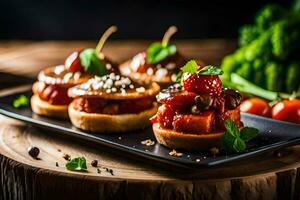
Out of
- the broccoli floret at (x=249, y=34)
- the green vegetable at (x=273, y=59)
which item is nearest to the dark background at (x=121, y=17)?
the broccoli floret at (x=249, y=34)

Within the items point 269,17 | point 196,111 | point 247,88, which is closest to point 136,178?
point 196,111

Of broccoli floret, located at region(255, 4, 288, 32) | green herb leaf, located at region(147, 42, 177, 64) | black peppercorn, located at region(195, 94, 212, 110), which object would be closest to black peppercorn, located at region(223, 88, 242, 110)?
black peppercorn, located at region(195, 94, 212, 110)

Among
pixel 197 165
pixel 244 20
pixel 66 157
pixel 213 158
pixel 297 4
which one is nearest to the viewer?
pixel 197 165

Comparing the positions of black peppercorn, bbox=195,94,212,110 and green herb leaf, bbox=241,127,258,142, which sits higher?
black peppercorn, bbox=195,94,212,110

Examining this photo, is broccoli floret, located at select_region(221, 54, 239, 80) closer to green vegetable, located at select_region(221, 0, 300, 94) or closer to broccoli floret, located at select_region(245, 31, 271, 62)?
green vegetable, located at select_region(221, 0, 300, 94)

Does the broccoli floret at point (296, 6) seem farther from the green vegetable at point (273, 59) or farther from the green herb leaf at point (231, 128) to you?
the green herb leaf at point (231, 128)

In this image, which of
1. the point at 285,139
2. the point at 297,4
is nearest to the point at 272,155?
the point at 285,139

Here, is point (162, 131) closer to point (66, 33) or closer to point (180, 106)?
A: point (180, 106)
